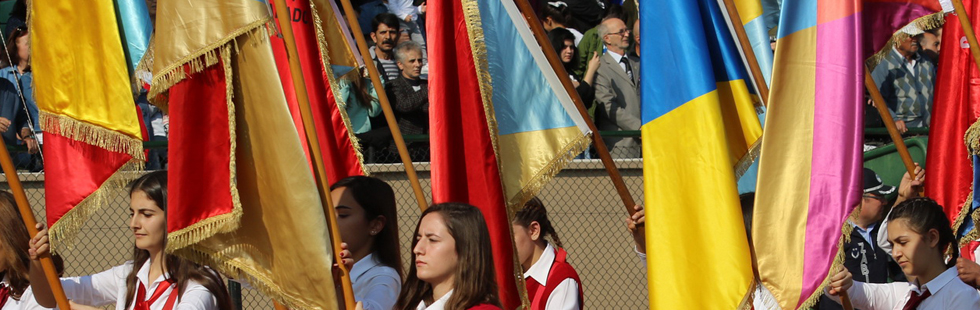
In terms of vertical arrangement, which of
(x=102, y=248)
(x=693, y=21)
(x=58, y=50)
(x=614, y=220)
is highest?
(x=58, y=50)

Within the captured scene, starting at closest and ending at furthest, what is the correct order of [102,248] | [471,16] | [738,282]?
1. [738,282]
2. [471,16]
3. [102,248]

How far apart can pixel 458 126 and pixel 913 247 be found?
6.70ft

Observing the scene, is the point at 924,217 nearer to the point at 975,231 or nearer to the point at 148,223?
the point at 975,231

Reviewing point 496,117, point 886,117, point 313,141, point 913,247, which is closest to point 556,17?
point 886,117

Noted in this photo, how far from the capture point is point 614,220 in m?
10.0

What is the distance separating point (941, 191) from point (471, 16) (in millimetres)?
2958

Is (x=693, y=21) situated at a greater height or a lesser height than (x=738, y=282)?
greater

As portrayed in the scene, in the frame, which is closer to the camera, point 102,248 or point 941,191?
point 941,191

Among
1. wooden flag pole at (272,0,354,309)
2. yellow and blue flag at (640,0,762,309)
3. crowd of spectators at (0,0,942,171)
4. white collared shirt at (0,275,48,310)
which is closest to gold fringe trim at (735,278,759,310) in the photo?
yellow and blue flag at (640,0,762,309)

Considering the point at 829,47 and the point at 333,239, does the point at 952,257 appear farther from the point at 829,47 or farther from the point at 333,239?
the point at 333,239

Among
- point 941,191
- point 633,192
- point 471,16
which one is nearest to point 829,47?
point 471,16

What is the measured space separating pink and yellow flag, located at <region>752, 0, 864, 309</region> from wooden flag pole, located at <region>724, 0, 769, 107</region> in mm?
329

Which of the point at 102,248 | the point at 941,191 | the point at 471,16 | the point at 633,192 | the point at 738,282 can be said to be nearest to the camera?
the point at 738,282

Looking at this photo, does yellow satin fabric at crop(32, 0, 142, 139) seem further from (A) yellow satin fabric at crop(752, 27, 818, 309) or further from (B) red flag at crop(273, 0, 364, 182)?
(A) yellow satin fabric at crop(752, 27, 818, 309)
